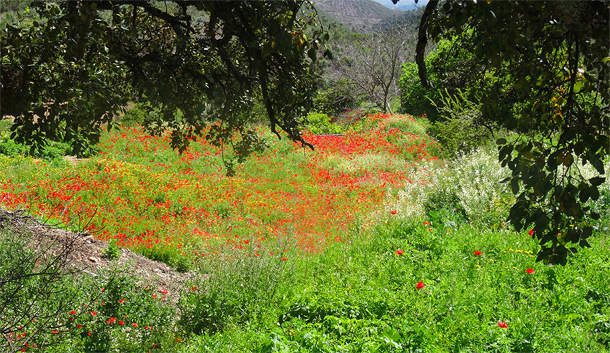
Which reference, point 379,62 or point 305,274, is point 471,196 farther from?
point 379,62

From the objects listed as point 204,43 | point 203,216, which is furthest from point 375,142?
point 204,43

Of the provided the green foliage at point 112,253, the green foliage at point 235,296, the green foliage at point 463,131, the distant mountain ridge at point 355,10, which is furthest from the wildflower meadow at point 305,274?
the distant mountain ridge at point 355,10

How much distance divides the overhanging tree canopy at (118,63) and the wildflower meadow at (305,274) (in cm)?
78

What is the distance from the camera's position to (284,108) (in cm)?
393

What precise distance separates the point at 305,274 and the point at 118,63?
3378 mm

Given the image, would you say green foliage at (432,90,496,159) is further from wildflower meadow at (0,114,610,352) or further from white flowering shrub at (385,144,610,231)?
white flowering shrub at (385,144,610,231)

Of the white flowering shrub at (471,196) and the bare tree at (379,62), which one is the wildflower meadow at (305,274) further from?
the bare tree at (379,62)

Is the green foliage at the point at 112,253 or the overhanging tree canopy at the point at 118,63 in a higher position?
the overhanging tree canopy at the point at 118,63

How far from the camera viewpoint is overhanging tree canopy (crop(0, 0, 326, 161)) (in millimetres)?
2727

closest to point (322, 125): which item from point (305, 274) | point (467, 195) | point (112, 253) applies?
point (467, 195)

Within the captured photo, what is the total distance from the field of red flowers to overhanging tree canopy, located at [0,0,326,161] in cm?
170

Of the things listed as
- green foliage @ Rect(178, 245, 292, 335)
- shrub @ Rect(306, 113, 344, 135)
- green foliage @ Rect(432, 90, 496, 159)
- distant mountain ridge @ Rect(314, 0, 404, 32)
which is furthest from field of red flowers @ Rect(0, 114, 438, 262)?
distant mountain ridge @ Rect(314, 0, 404, 32)

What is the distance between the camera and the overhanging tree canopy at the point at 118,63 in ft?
8.95

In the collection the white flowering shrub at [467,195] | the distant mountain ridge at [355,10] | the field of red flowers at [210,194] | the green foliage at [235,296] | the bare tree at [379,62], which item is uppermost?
the distant mountain ridge at [355,10]
